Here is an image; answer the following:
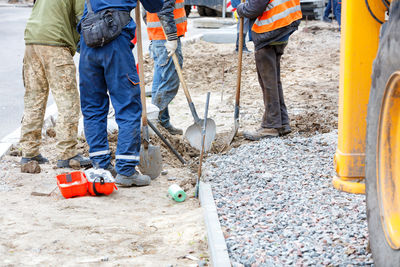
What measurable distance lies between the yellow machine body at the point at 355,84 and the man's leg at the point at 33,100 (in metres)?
3.28

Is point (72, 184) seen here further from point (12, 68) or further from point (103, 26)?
point (12, 68)

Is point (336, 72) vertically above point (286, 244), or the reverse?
point (286, 244)

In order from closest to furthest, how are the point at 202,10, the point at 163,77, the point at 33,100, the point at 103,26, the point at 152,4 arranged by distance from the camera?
the point at 103,26
the point at 152,4
the point at 33,100
the point at 163,77
the point at 202,10

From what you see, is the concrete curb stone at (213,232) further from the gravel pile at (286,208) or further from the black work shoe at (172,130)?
the black work shoe at (172,130)

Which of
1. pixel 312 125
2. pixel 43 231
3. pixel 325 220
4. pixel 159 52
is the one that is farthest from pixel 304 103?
pixel 43 231

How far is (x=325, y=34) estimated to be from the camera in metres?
16.3

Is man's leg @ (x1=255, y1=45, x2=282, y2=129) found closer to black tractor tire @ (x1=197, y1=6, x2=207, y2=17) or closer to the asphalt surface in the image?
the asphalt surface

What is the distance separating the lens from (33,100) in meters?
5.38

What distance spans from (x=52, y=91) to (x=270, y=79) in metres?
2.40

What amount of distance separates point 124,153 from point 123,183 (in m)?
0.28

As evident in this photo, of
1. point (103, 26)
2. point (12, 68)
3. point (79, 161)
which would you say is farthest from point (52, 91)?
point (12, 68)

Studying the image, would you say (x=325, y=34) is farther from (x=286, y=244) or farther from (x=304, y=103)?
(x=286, y=244)

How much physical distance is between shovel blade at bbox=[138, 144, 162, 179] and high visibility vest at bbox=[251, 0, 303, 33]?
1.87 meters

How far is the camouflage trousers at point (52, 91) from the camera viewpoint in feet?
17.1
